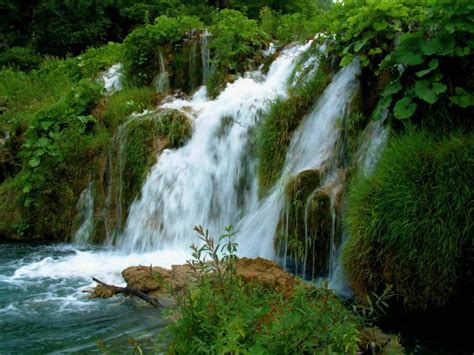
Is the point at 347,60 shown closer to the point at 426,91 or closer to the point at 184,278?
the point at 426,91

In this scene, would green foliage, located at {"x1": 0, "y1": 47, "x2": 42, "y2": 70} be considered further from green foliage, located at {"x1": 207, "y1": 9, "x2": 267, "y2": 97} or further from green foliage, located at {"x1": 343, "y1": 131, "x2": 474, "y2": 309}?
green foliage, located at {"x1": 343, "y1": 131, "x2": 474, "y2": 309}

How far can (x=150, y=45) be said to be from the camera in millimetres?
9984

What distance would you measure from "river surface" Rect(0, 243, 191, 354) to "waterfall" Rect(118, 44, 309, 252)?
464 millimetres

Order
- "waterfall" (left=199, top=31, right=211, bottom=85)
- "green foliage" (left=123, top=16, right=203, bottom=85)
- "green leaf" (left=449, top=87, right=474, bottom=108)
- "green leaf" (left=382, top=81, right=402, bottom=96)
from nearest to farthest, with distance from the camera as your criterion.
A: "green leaf" (left=449, top=87, right=474, bottom=108), "green leaf" (left=382, top=81, right=402, bottom=96), "waterfall" (left=199, top=31, right=211, bottom=85), "green foliage" (left=123, top=16, right=203, bottom=85)

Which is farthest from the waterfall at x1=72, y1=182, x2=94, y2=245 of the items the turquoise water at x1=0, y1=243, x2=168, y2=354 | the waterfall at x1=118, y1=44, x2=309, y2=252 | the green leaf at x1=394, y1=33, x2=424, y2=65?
the green leaf at x1=394, y1=33, x2=424, y2=65

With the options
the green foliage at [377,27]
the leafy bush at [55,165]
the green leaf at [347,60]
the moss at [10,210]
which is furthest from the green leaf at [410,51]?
the moss at [10,210]

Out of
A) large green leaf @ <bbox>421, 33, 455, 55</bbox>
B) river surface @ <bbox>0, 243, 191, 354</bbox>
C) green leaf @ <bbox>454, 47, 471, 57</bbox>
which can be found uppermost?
large green leaf @ <bbox>421, 33, 455, 55</bbox>

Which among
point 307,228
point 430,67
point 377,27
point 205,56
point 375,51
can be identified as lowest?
point 307,228

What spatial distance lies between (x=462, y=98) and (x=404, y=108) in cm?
46

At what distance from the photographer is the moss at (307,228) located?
4.84 m

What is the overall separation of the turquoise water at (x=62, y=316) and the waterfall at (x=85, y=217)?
1524 millimetres

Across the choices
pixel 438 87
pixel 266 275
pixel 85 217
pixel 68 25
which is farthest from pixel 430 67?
pixel 68 25

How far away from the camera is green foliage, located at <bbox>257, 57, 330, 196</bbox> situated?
6.13 metres

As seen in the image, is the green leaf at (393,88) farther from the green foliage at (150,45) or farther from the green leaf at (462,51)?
the green foliage at (150,45)
